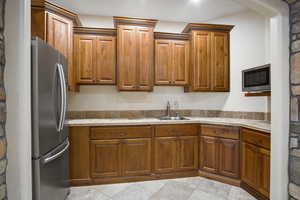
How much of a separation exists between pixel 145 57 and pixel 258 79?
5.70ft

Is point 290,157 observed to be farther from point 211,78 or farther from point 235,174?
point 211,78

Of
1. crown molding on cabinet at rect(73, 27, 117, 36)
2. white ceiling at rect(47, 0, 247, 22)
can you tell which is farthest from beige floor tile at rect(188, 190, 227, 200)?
white ceiling at rect(47, 0, 247, 22)

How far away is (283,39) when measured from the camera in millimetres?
1638

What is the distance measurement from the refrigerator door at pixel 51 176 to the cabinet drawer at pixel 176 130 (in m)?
1.33

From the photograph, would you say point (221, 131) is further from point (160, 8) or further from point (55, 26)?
point (55, 26)

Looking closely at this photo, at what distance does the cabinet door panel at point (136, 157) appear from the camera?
255 cm

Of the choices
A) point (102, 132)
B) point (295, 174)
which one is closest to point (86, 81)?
point (102, 132)

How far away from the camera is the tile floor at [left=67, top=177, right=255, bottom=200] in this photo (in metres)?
2.18

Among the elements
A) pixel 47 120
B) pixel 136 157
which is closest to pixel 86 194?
pixel 136 157

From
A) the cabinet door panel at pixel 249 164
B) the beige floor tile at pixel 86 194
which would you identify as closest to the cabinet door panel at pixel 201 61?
the cabinet door panel at pixel 249 164

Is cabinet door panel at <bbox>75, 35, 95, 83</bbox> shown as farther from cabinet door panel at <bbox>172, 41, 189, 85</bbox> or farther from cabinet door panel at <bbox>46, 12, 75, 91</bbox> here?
cabinet door panel at <bbox>172, 41, 189, 85</bbox>

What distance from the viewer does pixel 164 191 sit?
233 cm

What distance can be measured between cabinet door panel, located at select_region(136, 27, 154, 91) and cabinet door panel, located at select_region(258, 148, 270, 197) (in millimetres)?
1851

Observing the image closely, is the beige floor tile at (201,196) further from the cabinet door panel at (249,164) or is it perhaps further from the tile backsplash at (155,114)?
the tile backsplash at (155,114)
